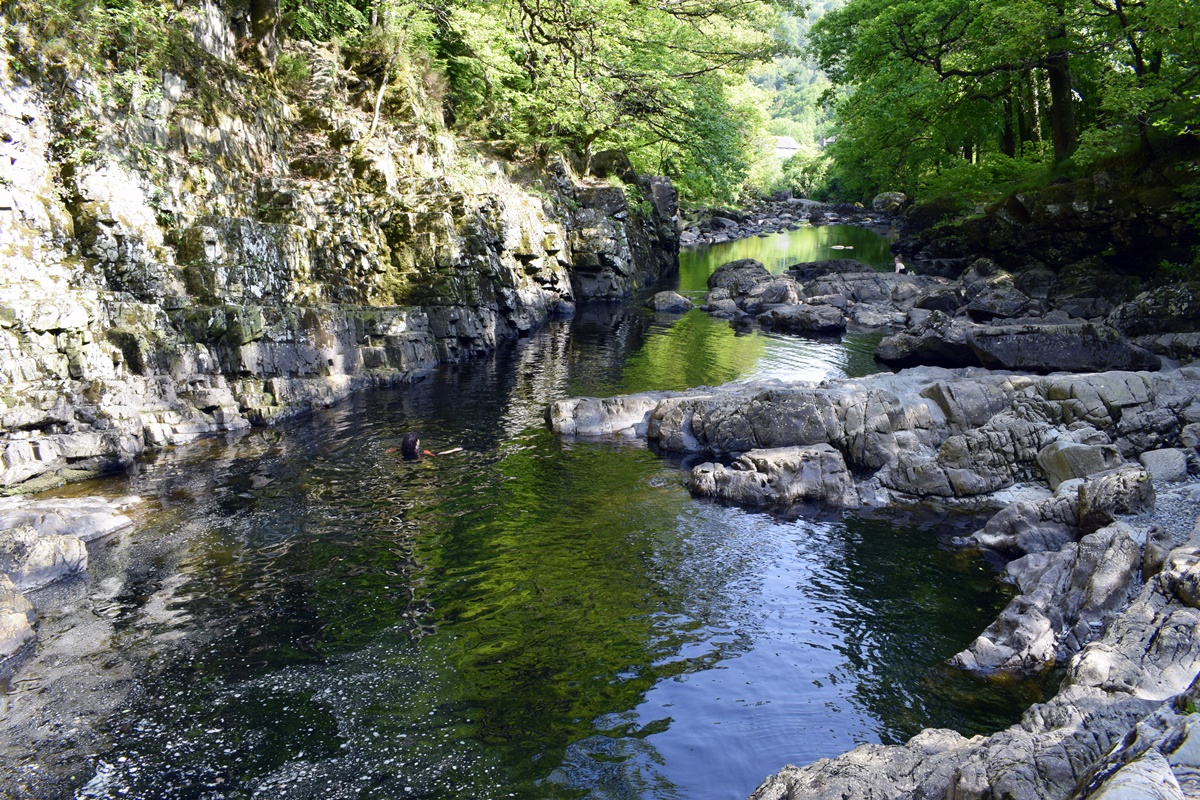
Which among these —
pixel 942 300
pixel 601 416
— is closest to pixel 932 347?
pixel 942 300

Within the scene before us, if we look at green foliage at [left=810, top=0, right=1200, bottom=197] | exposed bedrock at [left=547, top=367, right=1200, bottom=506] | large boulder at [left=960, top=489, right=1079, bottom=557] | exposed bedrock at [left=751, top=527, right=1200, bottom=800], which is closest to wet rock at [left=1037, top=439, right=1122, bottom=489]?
exposed bedrock at [left=547, top=367, right=1200, bottom=506]

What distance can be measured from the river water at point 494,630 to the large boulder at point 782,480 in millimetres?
628

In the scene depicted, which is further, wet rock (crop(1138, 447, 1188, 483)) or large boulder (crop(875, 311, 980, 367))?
large boulder (crop(875, 311, 980, 367))

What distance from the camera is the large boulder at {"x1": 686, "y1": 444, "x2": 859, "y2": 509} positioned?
15750 millimetres

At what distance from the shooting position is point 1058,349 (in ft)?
70.4

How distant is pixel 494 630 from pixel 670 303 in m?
28.9

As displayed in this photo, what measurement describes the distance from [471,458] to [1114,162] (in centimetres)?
2512

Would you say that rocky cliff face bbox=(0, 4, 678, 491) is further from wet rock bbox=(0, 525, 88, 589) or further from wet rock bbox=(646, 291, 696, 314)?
wet rock bbox=(646, 291, 696, 314)

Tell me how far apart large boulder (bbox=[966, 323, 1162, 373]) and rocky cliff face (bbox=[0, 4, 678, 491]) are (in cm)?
1687

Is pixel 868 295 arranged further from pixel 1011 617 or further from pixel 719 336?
pixel 1011 617

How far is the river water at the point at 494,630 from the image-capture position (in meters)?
8.45

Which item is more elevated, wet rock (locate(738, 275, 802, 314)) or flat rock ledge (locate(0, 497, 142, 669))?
wet rock (locate(738, 275, 802, 314))

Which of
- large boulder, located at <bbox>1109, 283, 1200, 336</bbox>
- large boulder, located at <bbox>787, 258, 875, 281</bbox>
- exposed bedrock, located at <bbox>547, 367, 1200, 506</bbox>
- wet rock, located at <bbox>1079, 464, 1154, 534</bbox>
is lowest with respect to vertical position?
wet rock, located at <bbox>1079, 464, 1154, 534</bbox>

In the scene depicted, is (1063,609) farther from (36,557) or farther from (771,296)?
(771,296)
